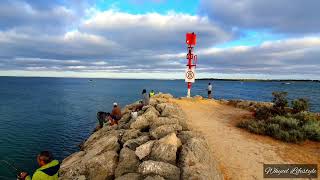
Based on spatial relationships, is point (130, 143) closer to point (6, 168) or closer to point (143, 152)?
point (143, 152)

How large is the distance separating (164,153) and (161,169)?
1.10 m

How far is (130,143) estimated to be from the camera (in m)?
12.9

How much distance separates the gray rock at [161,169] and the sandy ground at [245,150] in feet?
7.47

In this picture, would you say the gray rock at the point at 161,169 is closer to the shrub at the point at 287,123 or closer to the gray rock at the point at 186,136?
the gray rock at the point at 186,136

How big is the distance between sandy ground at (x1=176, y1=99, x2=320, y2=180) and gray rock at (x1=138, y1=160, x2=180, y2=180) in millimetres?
2278

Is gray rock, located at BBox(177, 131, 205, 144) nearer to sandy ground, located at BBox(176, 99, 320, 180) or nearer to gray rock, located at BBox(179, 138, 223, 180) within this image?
gray rock, located at BBox(179, 138, 223, 180)

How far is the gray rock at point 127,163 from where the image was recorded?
11188 mm

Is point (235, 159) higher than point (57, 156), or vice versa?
point (235, 159)

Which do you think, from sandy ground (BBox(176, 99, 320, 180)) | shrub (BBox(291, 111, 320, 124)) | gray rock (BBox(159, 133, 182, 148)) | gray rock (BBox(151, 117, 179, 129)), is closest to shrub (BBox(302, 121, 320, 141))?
sandy ground (BBox(176, 99, 320, 180))

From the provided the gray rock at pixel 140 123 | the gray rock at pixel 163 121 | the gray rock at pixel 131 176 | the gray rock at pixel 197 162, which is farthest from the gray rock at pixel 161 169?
the gray rock at pixel 140 123

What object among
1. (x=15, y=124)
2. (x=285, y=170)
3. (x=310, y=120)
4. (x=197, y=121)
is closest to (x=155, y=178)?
(x=285, y=170)

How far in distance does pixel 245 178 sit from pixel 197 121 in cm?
857

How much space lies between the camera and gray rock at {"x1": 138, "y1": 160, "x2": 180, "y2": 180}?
970 cm

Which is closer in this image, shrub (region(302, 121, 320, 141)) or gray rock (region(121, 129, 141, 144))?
gray rock (region(121, 129, 141, 144))
